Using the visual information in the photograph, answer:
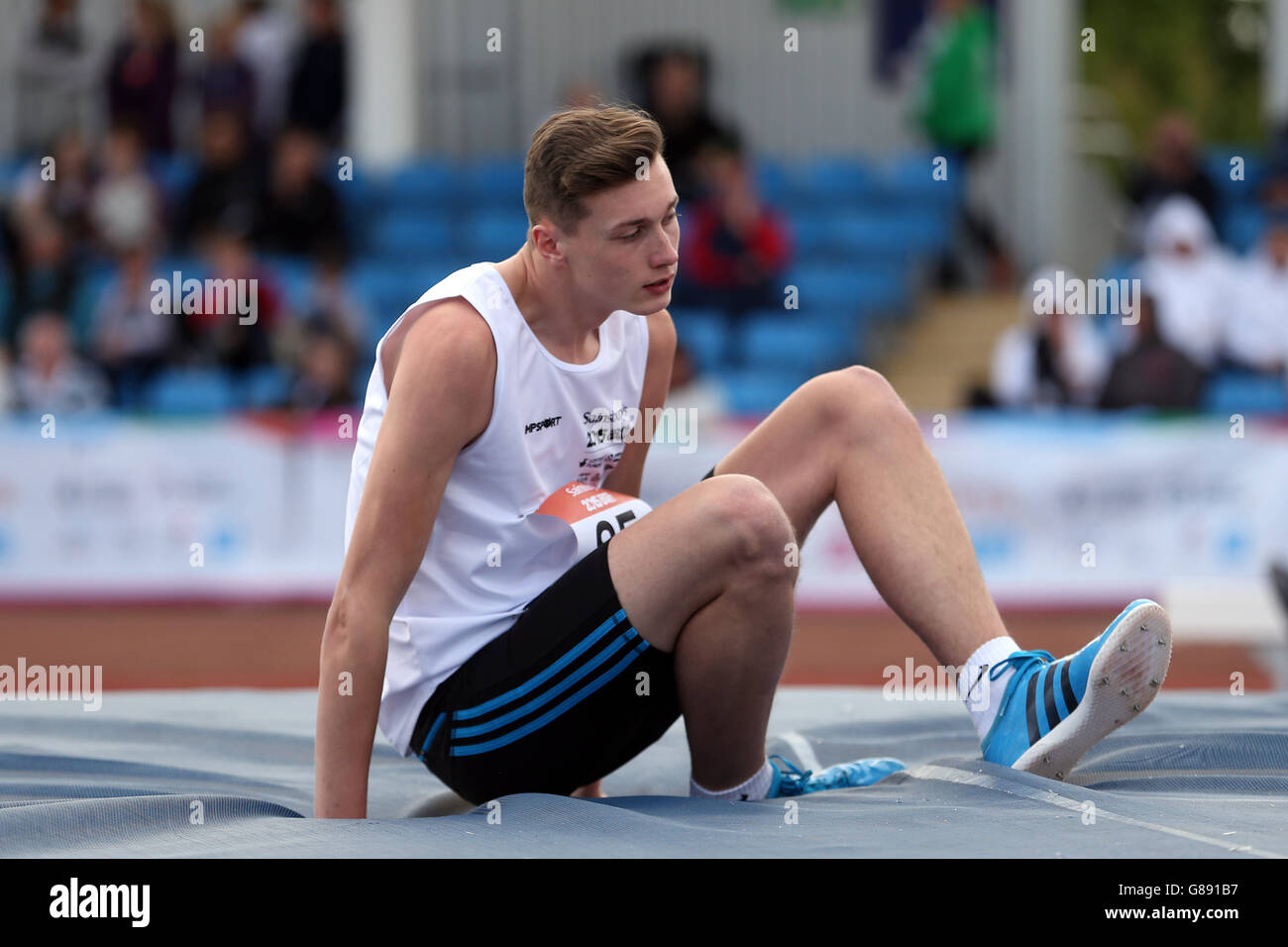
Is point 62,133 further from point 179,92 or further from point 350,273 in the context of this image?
point 350,273

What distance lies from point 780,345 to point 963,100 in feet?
8.10

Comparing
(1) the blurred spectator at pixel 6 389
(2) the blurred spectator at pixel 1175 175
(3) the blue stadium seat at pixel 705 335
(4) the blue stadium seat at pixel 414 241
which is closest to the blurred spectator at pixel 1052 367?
(2) the blurred spectator at pixel 1175 175

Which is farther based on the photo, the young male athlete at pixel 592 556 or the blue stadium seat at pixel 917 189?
the blue stadium seat at pixel 917 189

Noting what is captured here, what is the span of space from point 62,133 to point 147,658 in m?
5.70

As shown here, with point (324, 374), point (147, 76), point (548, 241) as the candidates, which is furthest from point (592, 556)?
point (147, 76)

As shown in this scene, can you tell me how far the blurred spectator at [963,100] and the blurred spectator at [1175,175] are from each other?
4.21 feet

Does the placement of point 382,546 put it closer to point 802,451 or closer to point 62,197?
point 802,451

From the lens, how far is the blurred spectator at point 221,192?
9648 millimetres

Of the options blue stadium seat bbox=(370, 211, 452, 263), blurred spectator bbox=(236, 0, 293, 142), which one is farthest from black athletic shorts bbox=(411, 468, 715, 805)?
blurred spectator bbox=(236, 0, 293, 142)

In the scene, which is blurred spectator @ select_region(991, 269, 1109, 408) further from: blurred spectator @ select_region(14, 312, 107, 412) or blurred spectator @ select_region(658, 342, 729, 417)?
blurred spectator @ select_region(14, 312, 107, 412)

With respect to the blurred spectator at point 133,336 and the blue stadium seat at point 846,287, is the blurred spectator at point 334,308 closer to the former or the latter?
the blurred spectator at point 133,336

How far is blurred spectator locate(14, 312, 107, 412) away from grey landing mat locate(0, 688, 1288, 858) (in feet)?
16.9

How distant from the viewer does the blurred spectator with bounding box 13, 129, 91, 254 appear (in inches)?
374
